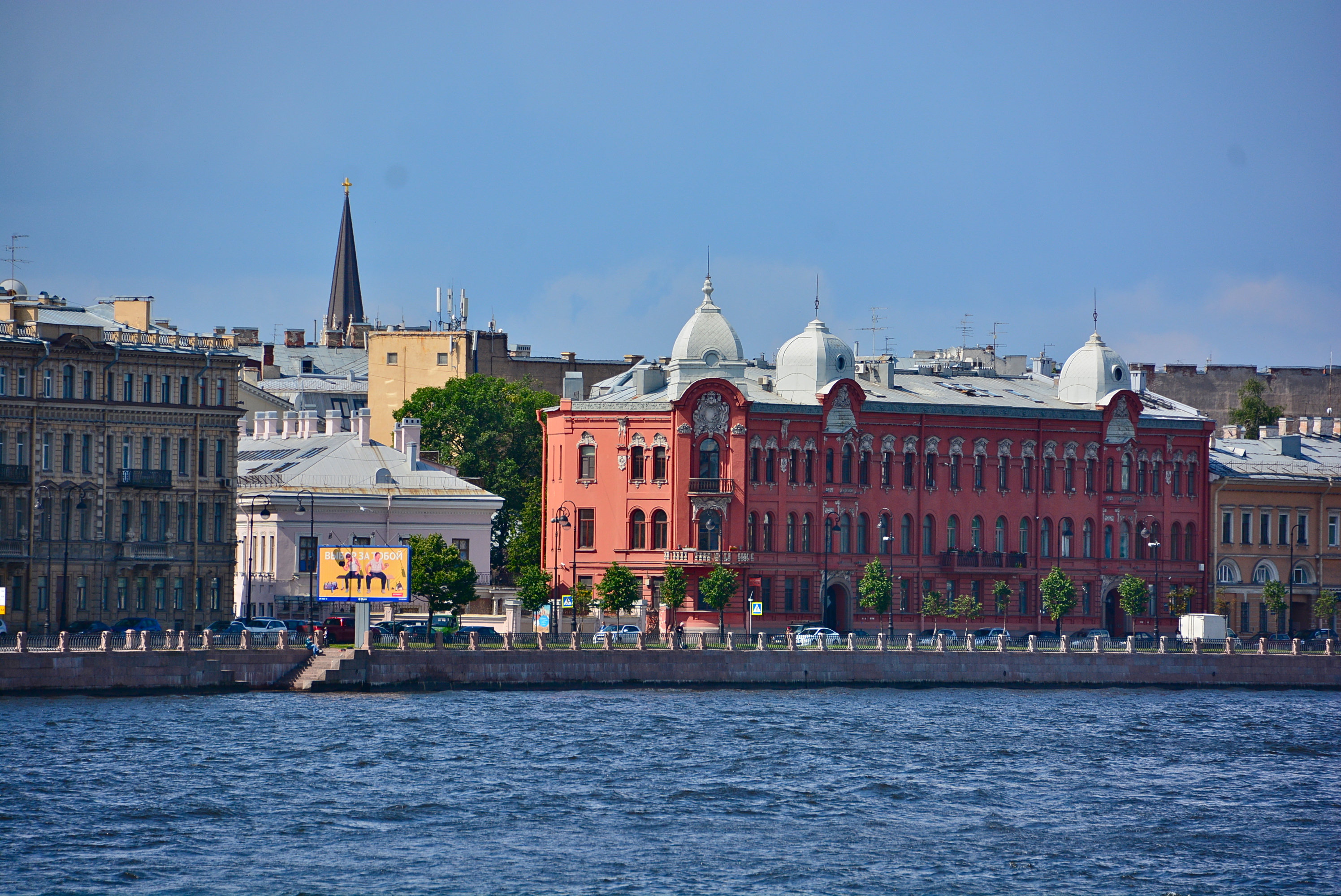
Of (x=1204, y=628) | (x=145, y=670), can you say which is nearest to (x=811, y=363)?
(x=1204, y=628)

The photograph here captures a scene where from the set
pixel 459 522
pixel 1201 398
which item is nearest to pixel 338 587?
pixel 459 522

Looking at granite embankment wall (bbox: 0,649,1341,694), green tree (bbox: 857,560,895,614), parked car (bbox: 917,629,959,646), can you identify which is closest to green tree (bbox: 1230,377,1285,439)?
parked car (bbox: 917,629,959,646)

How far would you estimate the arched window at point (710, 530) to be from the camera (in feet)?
320

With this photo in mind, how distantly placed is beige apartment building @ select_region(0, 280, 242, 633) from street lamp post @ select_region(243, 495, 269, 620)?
3884 mm

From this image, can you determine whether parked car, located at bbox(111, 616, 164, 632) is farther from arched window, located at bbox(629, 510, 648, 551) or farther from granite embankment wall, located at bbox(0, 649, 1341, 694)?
arched window, located at bbox(629, 510, 648, 551)

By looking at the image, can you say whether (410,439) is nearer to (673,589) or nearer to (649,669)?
(673,589)

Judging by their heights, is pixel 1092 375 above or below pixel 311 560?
above

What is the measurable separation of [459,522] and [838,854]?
50.2 metres

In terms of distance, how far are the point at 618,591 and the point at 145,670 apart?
2515 cm

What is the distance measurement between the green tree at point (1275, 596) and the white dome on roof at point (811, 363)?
72.3 ft

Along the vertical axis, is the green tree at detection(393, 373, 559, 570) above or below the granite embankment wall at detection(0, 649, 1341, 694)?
above

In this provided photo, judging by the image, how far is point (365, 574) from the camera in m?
81.8

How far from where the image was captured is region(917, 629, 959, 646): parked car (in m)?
88.6

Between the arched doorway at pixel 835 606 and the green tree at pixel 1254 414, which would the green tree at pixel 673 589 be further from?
the green tree at pixel 1254 414
